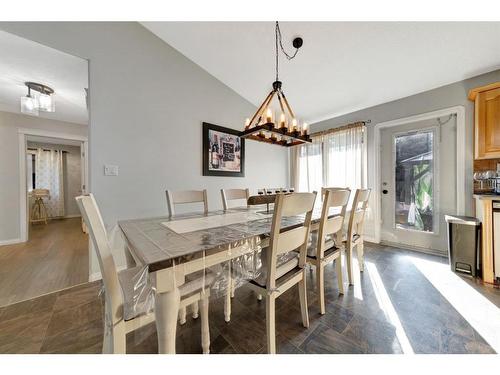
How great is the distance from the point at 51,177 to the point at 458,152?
8.69 metres

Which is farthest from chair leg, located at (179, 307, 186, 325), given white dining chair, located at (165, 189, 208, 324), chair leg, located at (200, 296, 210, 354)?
white dining chair, located at (165, 189, 208, 324)

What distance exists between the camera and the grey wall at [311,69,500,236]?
2.26 metres

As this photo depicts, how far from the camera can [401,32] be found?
1765 millimetres

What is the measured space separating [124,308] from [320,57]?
9.56ft

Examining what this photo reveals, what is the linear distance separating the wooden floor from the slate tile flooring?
19 cm

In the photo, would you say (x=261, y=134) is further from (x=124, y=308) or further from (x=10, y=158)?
(x=10, y=158)

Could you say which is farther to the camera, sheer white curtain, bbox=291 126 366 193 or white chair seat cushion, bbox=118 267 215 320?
sheer white curtain, bbox=291 126 366 193

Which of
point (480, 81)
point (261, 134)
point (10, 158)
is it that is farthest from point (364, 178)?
point (10, 158)

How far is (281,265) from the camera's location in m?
1.20

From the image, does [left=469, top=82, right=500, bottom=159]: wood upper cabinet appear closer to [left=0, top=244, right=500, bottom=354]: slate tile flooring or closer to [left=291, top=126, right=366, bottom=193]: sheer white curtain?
[left=291, top=126, right=366, bottom=193]: sheer white curtain

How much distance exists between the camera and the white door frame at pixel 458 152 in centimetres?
232

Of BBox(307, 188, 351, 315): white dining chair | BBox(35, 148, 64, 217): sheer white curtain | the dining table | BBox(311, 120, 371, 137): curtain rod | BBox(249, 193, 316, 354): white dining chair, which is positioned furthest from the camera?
BBox(35, 148, 64, 217): sheer white curtain

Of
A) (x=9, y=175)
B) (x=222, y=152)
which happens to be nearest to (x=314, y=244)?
(x=222, y=152)

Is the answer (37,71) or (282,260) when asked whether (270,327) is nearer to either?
(282,260)
